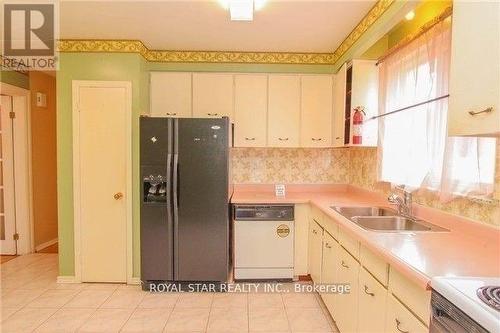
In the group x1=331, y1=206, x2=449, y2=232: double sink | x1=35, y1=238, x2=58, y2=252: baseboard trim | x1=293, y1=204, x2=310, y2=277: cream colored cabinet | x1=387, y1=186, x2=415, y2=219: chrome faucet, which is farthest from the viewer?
x1=35, y1=238, x2=58, y2=252: baseboard trim

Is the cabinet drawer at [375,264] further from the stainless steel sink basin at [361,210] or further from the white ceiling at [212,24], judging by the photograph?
the white ceiling at [212,24]

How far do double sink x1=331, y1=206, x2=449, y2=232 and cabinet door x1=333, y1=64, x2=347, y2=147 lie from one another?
75 centimetres

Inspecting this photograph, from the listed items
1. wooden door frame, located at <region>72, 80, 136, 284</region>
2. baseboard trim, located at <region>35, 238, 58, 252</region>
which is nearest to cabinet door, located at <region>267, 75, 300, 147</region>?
wooden door frame, located at <region>72, 80, 136, 284</region>

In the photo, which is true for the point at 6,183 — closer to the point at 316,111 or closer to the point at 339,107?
the point at 316,111

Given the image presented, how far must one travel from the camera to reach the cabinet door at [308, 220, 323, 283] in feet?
8.61

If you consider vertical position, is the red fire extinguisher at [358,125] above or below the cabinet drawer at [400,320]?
above

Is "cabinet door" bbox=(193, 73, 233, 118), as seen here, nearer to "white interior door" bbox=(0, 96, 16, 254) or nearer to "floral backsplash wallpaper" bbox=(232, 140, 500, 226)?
"floral backsplash wallpaper" bbox=(232, 140, 500, 226)

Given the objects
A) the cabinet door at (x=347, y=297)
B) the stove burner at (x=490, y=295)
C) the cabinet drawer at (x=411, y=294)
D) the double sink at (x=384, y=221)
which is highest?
the stove burner at (x=490, y=295)

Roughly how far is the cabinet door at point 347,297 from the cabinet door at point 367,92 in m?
1.17

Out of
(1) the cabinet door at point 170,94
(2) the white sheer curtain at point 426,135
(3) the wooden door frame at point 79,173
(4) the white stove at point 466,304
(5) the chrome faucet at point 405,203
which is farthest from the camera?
(1) the cabinet door at point 170,94

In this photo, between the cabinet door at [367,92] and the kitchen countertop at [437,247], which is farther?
the cabinet door at [367,92]

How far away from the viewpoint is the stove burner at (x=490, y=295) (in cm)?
84

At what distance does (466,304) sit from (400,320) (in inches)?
18.5

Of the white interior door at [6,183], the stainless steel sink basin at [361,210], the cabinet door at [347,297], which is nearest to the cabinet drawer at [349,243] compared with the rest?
the cabinet door at [347,297]
